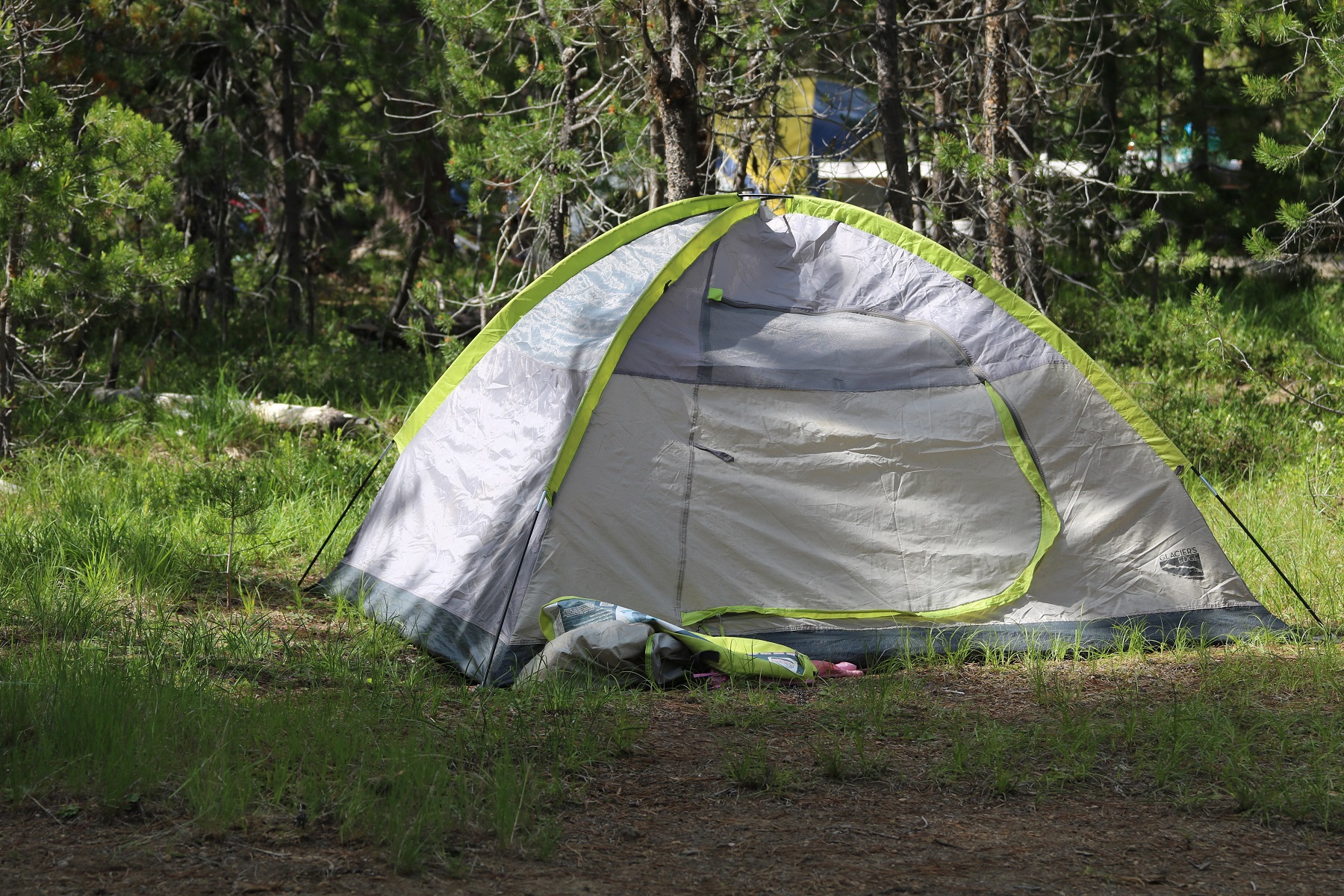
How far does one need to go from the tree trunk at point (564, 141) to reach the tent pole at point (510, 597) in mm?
3246

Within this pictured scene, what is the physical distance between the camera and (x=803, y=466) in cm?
468

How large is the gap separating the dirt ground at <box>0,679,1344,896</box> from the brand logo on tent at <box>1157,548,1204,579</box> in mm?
1735

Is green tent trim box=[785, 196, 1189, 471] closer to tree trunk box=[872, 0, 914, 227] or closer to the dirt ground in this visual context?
the dirt ground

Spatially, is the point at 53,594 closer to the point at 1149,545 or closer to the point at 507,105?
the point at 1149,545

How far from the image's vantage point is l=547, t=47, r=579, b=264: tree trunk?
7277 mm

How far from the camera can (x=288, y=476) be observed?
6.57 m

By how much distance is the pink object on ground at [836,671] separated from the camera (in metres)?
4.29

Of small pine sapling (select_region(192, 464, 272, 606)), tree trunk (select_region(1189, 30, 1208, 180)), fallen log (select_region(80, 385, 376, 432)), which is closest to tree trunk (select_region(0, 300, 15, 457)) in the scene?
fallen log (select_region(80, 385, 376, 432))

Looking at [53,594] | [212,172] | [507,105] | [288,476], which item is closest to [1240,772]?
[53,594]

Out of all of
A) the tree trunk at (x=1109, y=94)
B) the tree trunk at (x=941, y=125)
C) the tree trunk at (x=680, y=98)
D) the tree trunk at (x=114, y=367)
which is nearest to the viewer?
the tree trunk at (x=680, y=98)

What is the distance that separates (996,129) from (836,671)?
430cm

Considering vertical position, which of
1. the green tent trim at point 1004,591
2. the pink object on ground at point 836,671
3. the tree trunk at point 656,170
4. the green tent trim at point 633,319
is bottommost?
the pink object on ground at point 836,671

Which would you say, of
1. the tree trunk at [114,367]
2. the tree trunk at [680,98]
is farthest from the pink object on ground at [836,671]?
the tree trunk at [114,367]

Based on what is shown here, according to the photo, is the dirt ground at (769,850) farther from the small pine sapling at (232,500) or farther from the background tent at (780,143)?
the background tent at (780,143)
